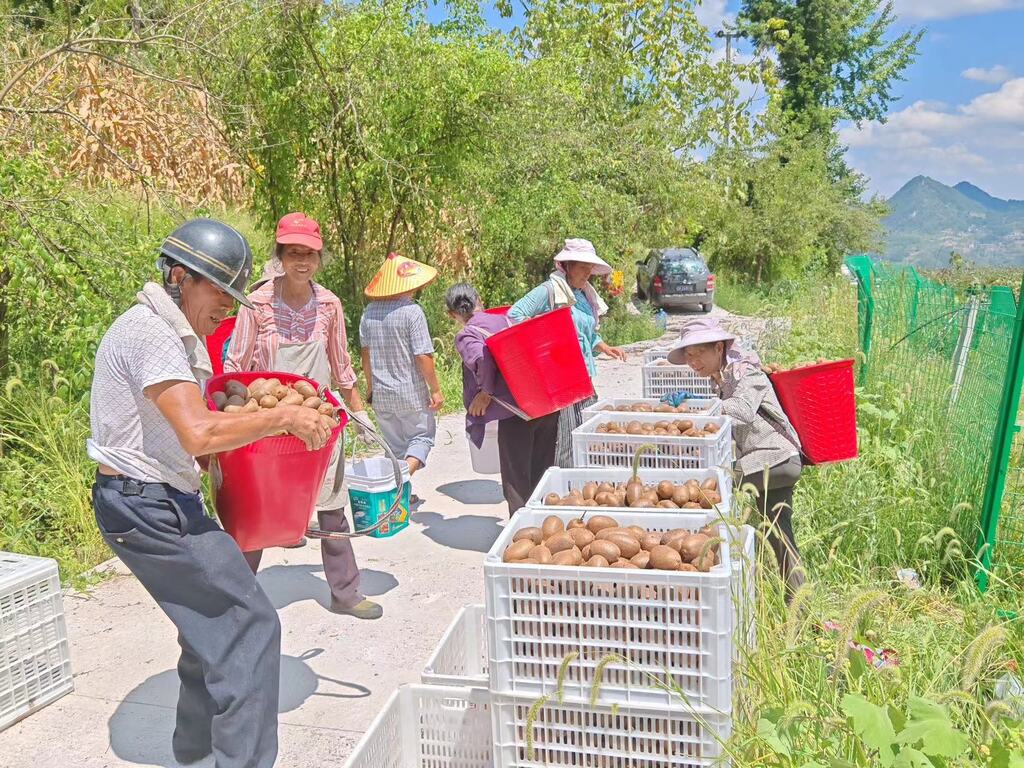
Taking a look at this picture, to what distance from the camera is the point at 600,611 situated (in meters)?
2.36

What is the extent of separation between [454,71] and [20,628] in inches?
284

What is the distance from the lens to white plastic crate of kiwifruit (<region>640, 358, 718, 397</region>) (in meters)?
5.85

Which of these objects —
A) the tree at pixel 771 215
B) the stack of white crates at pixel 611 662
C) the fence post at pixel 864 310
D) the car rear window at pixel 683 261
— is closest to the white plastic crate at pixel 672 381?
the fence post at pixel 864 310

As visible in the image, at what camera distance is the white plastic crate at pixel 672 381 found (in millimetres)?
5855

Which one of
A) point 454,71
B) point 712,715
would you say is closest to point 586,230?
point 454,71

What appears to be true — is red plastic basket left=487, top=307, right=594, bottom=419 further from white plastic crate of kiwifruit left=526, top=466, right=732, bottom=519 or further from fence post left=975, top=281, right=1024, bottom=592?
fence post left=975, top=281, right=1024, bottom=592

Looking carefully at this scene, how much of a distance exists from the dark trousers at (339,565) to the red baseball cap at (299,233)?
1344mm

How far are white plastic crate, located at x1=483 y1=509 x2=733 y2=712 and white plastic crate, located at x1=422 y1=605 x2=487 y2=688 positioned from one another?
1.99 feet

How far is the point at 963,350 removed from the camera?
5969 mm

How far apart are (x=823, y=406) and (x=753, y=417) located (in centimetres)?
44

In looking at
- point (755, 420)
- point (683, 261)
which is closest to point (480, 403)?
point (755, 420)

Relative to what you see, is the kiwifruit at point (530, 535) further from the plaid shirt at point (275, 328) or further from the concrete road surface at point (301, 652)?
the plaid shirt at point (275, 328)

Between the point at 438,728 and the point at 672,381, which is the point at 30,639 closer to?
the point at 438,728

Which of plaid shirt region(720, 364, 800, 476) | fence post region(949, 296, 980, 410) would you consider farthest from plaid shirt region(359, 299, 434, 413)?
fence post region(949, 296, 980, 410)
